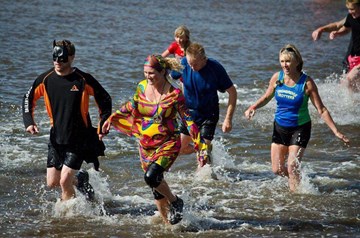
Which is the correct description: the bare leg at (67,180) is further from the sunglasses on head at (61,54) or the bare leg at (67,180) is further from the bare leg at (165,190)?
the sunglasses on head at (61,54)

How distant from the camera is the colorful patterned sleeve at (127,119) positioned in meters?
8.00

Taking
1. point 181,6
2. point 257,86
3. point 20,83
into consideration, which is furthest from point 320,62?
point 181,6

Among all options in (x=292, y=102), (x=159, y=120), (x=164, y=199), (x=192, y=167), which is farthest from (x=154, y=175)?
(x=192, y=167)

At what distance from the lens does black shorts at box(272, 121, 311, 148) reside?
905 cm

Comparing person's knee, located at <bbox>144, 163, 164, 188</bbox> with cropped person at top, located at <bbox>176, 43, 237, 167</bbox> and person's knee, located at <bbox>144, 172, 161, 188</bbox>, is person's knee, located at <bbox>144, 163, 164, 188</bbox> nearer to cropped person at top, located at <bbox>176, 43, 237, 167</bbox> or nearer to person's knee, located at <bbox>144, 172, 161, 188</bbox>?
person's knee, located at <bbox>144, 172, 161, 188</bbox>

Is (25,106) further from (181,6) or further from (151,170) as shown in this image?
(181,6)

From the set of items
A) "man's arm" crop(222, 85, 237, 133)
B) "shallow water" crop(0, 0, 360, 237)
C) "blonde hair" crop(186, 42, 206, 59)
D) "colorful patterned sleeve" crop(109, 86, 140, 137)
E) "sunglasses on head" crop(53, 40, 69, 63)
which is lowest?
"shallow water" crop(0, 0, 360, 237)

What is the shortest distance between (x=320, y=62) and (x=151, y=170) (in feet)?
45.9

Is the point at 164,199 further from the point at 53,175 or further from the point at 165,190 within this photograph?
the point at 53,175

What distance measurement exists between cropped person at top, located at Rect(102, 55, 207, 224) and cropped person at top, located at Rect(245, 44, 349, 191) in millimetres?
1493

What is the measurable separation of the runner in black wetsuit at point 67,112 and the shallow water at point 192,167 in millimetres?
514

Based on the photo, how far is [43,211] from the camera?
8.88 m

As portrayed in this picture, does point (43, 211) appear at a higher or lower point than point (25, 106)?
lower

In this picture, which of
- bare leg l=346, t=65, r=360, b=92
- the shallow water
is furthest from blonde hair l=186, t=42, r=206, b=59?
bare leg l=346, t=65, r=360, b=92
